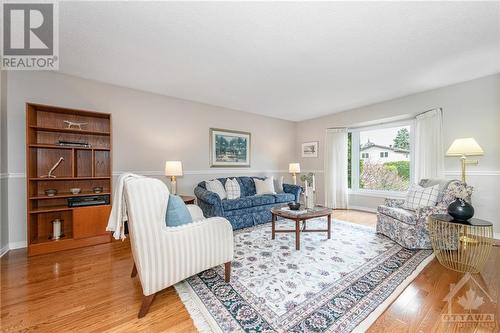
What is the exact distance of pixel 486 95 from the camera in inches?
123

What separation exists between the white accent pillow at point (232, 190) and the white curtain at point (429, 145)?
3440 millimetres

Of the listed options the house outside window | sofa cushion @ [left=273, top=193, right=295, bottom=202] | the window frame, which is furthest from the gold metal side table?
sofa cushion @ [left=273, top=193, right=295, bottom=202]

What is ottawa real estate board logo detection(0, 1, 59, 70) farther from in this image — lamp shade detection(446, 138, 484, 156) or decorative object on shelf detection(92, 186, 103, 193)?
lamp shade detection(446, 138, 484, 156)

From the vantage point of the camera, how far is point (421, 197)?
297 centimetres

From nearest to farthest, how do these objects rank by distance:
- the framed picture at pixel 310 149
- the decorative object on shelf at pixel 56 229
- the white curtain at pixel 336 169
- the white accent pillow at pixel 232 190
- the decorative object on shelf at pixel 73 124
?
the decorative object on shelf at pixel 56 229 → the decorative object on shelf at pixel 73 124 → the white accent pillow at pixel 232 190 → the white curtain at pixel 336 169 → the framed picture at pixel 310 149

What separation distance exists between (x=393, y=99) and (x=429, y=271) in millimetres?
3301

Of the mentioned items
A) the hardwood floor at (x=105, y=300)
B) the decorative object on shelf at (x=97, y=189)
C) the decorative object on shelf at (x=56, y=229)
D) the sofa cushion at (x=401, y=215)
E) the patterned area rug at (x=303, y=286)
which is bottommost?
the hardwood floor at (x=105, y=300)

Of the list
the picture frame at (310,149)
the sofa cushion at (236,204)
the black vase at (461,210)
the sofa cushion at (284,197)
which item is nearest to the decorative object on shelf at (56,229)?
the sofa cushion at (236,204)

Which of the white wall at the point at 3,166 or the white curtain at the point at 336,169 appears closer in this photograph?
the white wall at the point at 3,166

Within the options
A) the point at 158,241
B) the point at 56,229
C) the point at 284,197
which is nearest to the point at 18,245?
the point at 56,229

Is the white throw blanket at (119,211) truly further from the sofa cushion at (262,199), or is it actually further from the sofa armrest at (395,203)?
the sofa armrest at (395,203)

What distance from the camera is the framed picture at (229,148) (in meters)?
4.57

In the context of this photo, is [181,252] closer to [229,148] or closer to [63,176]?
[63,176]

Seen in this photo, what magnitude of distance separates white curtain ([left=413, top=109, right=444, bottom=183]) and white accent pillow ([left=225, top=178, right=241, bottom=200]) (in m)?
3.44
